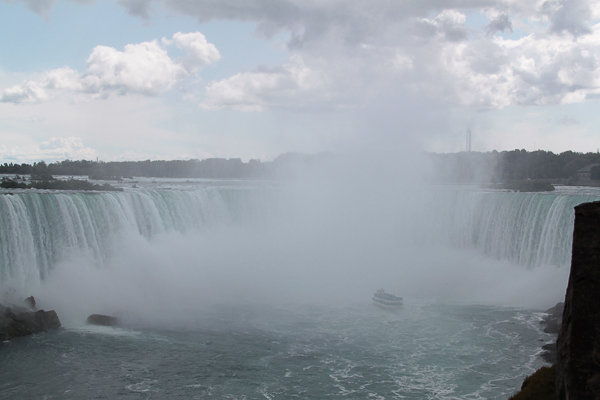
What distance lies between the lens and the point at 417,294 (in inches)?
948

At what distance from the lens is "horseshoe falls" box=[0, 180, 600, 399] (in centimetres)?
1330

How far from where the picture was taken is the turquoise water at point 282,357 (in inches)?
491

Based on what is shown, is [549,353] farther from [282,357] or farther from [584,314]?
[584,314]

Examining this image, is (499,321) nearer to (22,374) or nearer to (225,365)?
(225,365)

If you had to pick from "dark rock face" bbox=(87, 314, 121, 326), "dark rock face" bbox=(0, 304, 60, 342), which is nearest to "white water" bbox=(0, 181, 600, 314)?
"dark rock face" bbox=(0, 304, 60, 342)

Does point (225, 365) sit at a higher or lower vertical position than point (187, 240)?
lower

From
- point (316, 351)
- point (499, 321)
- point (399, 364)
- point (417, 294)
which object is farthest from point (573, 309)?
point (417, 294)

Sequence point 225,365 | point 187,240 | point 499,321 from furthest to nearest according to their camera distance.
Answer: point 187,240
point 499,321
point 225,365

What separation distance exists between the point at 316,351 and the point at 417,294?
10.2 meters

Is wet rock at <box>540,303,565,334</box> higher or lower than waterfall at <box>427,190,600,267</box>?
lower

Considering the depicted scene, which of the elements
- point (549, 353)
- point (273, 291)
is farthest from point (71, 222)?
point (549, 353)

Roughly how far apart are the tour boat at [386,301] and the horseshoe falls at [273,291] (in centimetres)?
60

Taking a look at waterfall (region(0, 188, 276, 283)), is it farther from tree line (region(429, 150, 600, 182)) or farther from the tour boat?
tree line (region(429, 150, 600, 182))

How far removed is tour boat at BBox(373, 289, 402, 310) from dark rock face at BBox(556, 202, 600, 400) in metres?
13.6
